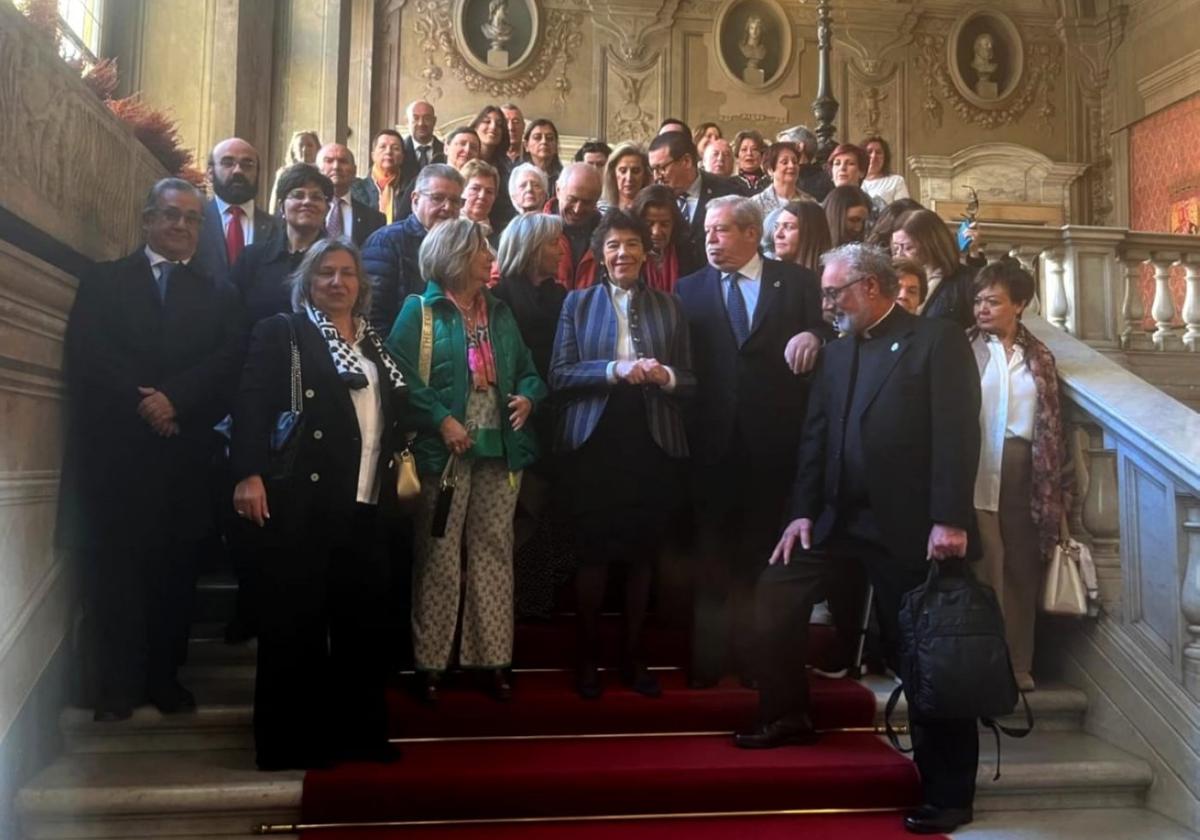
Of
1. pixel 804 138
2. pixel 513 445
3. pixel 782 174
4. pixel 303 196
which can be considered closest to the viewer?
pixel 513 445

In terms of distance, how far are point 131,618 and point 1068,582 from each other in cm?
323

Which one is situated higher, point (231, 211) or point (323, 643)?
point (231, 211)

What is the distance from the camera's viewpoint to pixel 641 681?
145 inches

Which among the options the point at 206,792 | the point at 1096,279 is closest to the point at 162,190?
the point at 206,792

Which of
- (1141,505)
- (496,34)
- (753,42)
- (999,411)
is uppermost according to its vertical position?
(753,42)

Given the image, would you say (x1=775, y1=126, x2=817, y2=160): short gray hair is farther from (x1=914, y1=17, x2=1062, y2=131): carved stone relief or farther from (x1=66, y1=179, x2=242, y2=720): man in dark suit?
(x1=914, y1=17, x2=1062, y2=131): carved stone relief

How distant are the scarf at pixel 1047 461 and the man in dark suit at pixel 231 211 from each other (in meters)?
3.06

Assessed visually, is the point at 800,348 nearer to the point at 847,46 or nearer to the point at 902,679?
the point at 902,679

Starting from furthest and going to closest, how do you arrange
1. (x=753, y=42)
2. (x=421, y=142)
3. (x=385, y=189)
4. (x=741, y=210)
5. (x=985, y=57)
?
(x=985, y=57) → (x=753, y=42) → (x=421, y=142) → (x=385, y=189) → (x=741, y=210)

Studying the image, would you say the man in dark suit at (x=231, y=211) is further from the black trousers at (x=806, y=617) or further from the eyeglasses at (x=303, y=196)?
the black trousers at (x=806, y=617)

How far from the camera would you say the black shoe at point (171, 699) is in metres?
3.44

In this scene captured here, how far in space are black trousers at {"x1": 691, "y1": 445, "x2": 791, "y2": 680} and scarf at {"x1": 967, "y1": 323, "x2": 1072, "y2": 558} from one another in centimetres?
94

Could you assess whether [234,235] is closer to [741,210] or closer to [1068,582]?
[741,210]

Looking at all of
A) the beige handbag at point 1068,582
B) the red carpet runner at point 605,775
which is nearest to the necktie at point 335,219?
the red carpet runner at point 605,775
